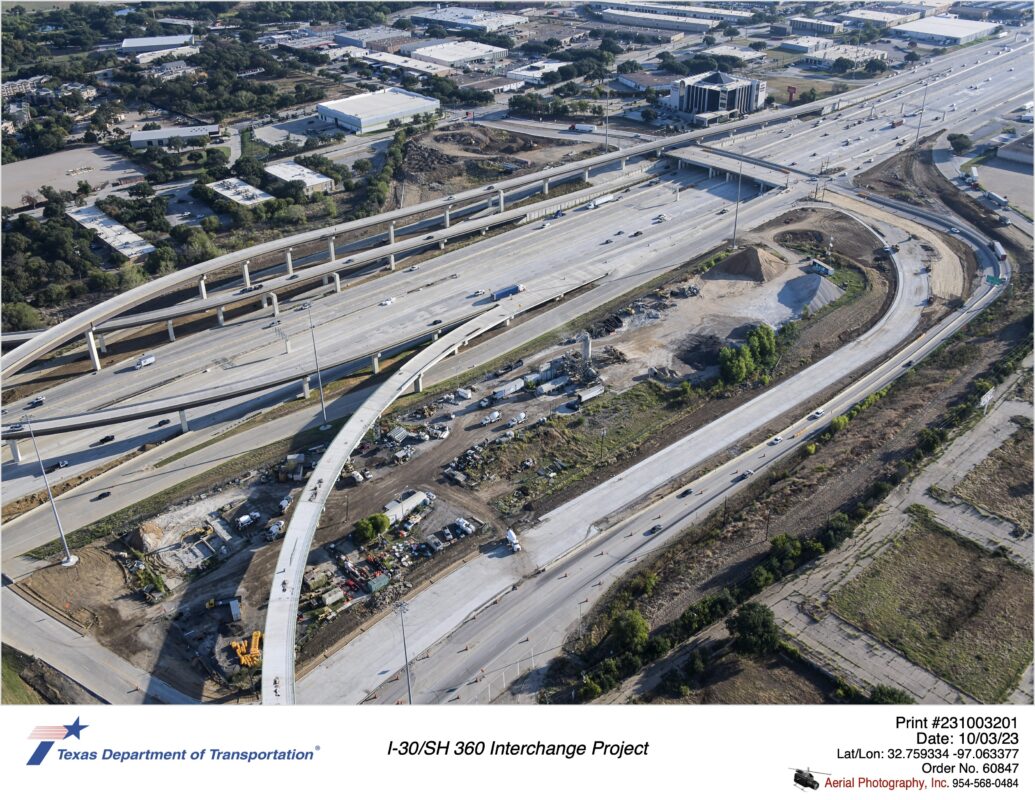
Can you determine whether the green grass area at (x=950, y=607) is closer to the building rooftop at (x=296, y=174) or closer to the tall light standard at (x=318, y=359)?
the tall light standard at (x=318, y=359)

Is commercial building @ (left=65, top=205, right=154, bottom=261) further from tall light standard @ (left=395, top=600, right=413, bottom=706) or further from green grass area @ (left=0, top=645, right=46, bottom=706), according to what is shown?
tall light standard @ (left=395, top=600, right=413, bottom=706)

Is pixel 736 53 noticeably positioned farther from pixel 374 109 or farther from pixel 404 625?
pixel 404 625

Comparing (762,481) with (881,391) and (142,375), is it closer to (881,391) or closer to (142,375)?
(881,391)

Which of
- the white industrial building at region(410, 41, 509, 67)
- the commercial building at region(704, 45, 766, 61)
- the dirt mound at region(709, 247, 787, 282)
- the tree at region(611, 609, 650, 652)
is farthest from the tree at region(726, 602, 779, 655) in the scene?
the commercial building at region(704, 45, 766, 61)

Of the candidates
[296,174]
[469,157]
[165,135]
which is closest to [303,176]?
[296,174]

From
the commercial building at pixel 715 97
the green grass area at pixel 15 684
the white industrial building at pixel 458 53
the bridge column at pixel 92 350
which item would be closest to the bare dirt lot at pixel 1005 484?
the green grass area at pixel 15 684
